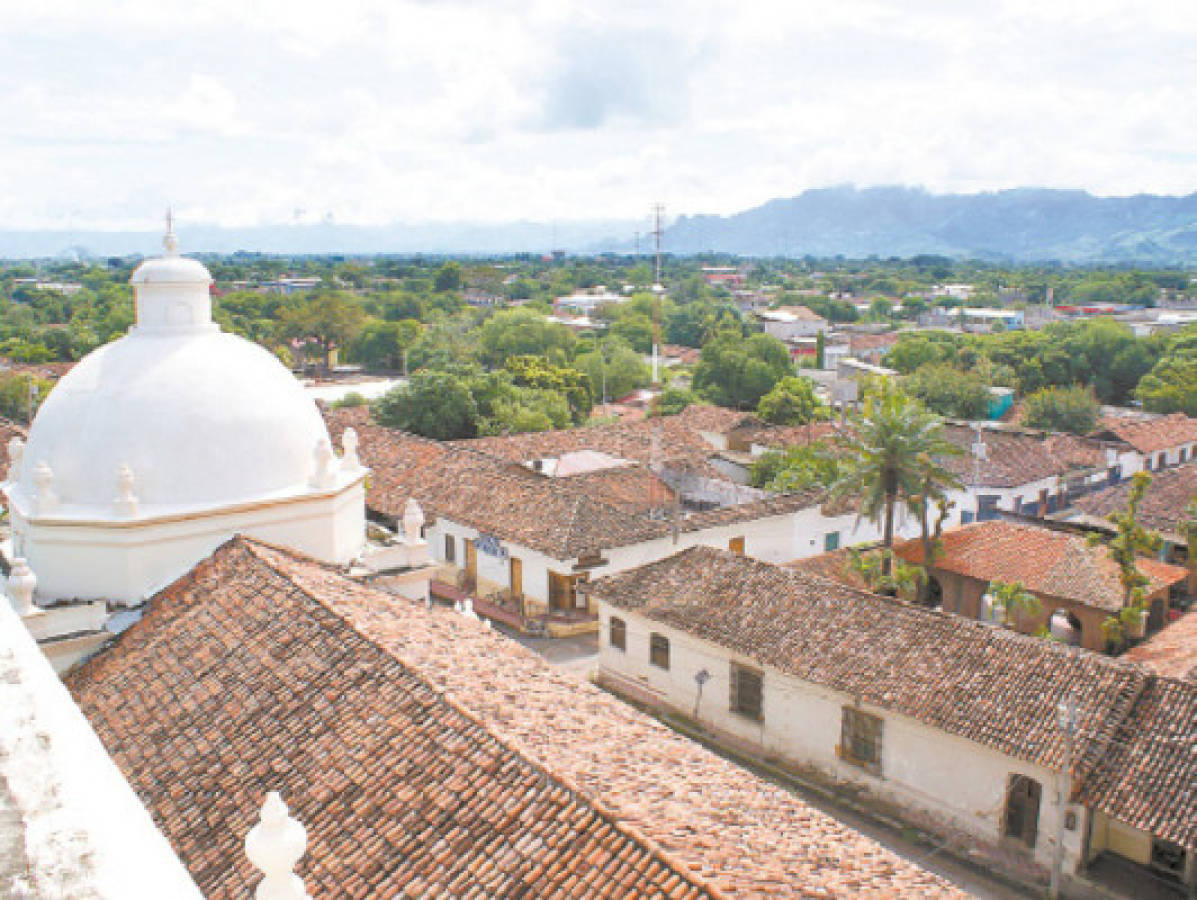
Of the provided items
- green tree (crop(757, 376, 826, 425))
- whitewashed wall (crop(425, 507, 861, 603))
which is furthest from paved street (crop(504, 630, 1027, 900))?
green tree (crop(757, 376, 826, 425))

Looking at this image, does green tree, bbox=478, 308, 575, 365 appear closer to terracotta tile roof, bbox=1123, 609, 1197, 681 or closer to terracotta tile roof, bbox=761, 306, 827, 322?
terracotta tile roof, bbox=1123, 609, 1197, 681

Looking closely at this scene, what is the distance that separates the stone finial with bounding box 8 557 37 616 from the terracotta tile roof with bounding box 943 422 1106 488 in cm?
3043

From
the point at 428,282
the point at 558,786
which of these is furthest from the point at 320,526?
the point at 428,282

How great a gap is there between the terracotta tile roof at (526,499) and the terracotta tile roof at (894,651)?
3.53m

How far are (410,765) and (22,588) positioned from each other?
6298 millimetres

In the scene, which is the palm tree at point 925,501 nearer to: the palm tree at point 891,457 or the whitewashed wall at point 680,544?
the palm tree at point 891,457

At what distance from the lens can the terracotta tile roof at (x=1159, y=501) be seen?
3347 centimetres

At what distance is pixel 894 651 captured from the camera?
18.5 meters

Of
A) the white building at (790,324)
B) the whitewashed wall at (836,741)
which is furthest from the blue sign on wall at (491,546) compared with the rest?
the white building at (790,324)

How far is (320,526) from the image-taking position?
14812 millimetres

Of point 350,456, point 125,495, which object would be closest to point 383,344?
point 350,456

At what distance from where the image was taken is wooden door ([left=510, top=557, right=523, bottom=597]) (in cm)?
2721

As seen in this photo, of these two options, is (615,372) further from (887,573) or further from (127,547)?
(127,547)

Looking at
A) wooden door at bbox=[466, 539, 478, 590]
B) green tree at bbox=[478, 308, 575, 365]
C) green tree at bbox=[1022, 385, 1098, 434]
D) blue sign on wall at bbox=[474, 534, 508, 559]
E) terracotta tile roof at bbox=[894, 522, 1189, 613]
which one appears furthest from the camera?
green tree at bbox=[478, 308, 575, 365]
